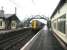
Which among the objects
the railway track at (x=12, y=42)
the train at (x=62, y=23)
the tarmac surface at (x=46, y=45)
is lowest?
the railway track at (x=12, y=42)

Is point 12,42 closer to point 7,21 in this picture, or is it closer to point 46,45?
point 46,45

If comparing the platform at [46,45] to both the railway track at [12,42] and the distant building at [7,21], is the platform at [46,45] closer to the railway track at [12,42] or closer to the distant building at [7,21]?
the railway track at [12,42]

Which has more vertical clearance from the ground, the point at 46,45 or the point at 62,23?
the point at 62,23

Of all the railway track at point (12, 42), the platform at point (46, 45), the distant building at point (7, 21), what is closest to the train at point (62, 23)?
the platform at point (46, 45)

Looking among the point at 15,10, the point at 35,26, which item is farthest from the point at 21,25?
the point at 35,26

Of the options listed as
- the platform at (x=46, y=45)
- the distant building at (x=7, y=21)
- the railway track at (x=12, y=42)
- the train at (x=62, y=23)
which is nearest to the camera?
the platform at (x=46, y=45)

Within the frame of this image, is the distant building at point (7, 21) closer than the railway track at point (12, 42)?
No

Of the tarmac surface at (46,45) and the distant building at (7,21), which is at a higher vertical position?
the distant building at (7,21)

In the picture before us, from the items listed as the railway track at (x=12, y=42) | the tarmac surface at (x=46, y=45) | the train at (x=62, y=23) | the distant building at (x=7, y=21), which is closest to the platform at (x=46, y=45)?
the tarmac surface at (x=46, y=45)

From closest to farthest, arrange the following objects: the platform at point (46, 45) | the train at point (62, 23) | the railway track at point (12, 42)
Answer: the platform at point (46, 45), the train at point (62, 23), the railway track at point (12, 42)

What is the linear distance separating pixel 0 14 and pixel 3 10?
569 cm

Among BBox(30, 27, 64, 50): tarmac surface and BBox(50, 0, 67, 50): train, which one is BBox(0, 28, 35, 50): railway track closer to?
BBox(30, 27, 64, 50): tarmac surface

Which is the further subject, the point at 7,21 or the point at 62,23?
the point at 7,21

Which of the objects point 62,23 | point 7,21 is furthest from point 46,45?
point 7,21
